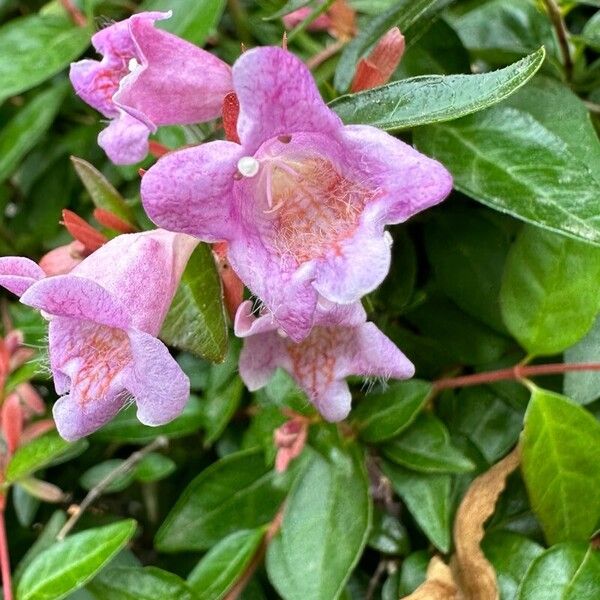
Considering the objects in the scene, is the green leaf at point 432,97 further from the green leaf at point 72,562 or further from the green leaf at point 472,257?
the green leaf at point 72,562

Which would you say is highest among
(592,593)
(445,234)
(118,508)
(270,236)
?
(270,236)

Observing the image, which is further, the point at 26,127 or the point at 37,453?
the point at 26,127

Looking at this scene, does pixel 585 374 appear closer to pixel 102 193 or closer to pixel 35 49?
pixel 102 193

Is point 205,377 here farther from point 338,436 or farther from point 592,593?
point 592,593

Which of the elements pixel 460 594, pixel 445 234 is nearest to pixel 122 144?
pixel 445 234

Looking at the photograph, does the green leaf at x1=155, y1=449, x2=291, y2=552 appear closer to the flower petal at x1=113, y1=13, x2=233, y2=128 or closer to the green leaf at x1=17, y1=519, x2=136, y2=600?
the green leaf at x1=17, y1=519, x2=136, y2=600

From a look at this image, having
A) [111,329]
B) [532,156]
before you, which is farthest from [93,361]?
[532,156]
